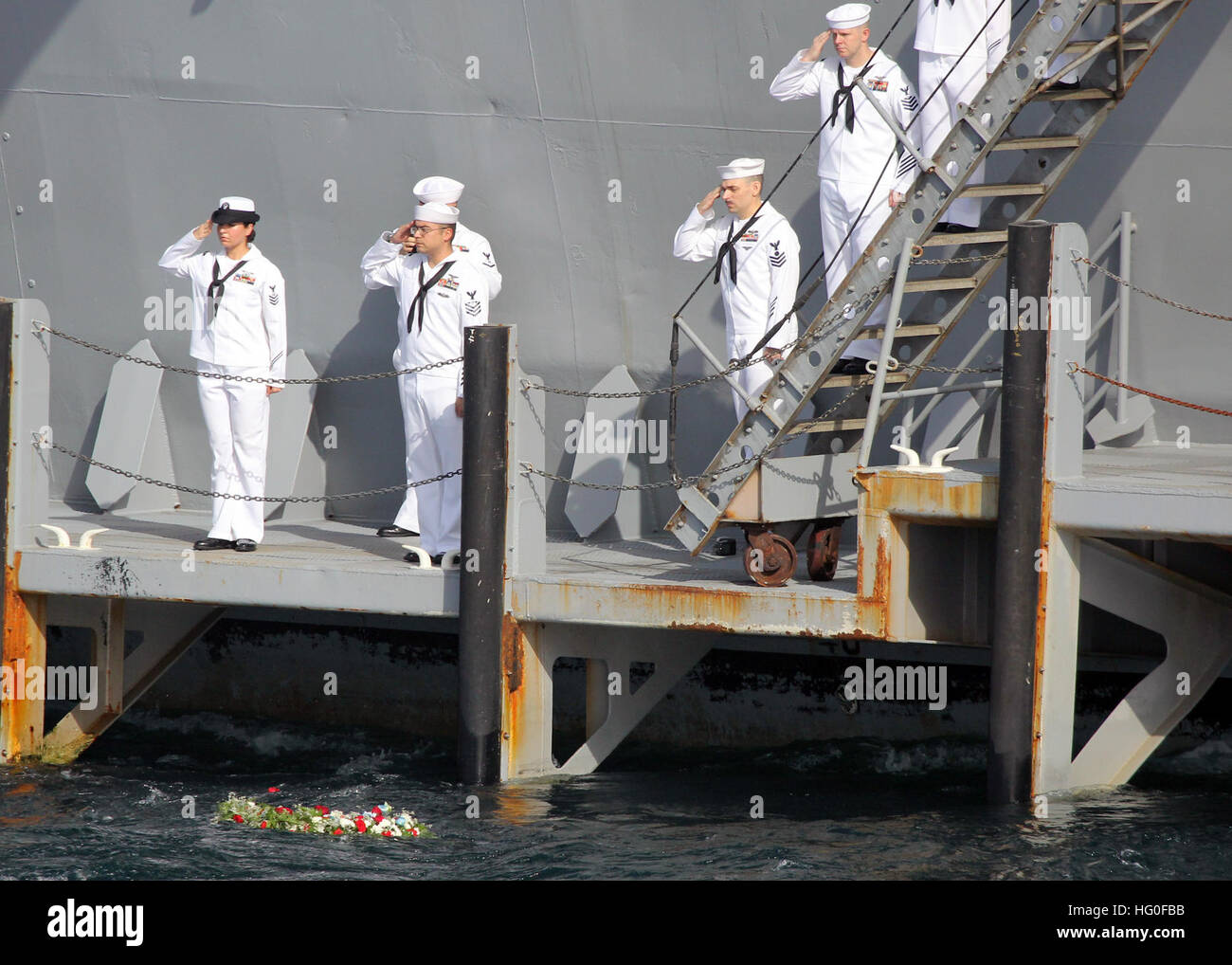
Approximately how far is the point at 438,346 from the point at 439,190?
1.00 meters

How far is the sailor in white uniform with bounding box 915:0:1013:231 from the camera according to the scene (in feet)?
26.3

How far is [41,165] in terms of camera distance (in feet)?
36.4

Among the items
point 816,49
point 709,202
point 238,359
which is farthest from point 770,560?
point 238,359

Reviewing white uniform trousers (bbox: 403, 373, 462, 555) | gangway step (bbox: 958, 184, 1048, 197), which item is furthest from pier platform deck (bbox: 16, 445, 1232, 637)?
gangway step (bbox: 958, 184, 1048, 197)

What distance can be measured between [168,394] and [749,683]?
421cm

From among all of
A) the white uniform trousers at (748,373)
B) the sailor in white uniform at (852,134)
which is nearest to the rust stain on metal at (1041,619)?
the sailor in white uniform at (852,134)

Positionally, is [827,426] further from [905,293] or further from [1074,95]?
[1074,95]

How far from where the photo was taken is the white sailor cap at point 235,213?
8.75 metres

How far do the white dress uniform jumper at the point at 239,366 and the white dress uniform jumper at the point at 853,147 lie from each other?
281 cm

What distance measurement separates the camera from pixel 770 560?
24.6 feet

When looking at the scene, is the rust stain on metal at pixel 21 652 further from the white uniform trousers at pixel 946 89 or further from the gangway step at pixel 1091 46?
the gangway step at pixel 1091 46

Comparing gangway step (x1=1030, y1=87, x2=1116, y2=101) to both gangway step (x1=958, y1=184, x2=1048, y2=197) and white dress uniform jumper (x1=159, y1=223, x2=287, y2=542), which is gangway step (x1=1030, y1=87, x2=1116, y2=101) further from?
white dress uniform jumper (x1=159, y1=223, x2=287, y2=542)
